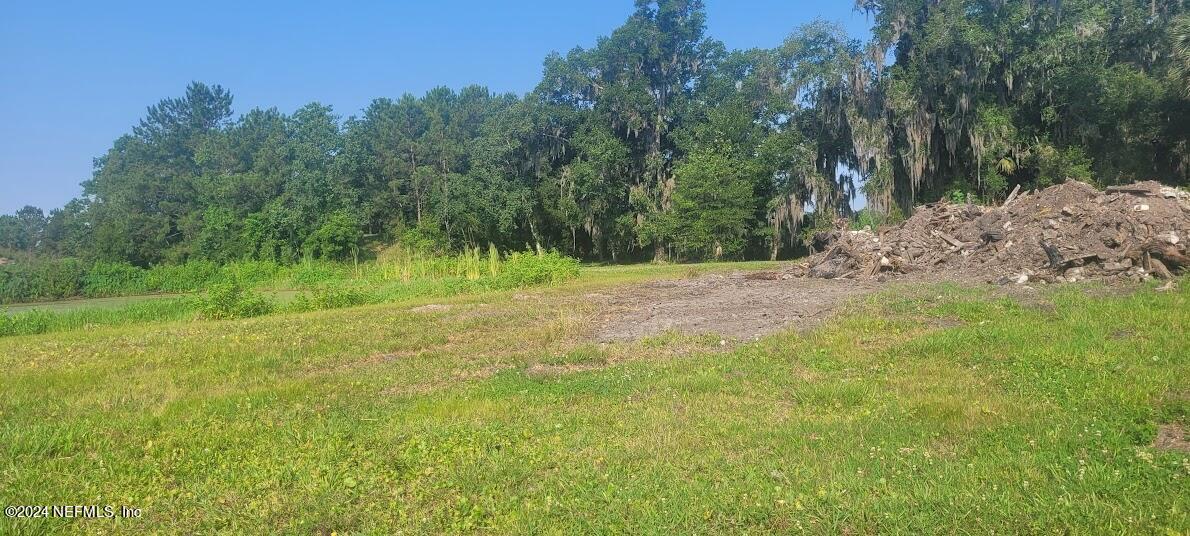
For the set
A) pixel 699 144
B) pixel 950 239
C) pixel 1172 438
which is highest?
pixel 699 144

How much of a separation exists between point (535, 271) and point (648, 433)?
1598 centimetres

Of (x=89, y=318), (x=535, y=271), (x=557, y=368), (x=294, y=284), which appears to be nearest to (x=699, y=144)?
(x=535, y=271)

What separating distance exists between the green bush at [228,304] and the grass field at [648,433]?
6.50 meters

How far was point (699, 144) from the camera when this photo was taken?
1459 inches

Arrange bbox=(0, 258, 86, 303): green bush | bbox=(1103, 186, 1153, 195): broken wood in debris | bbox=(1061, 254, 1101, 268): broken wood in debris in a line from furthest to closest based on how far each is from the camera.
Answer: bbox=(0, 258, 86, 303): green bush → bbox=(1103, 186, 1153, 195): broken wood in debris → bbox=(1061, 254, 1101, 268): broken wood in debris

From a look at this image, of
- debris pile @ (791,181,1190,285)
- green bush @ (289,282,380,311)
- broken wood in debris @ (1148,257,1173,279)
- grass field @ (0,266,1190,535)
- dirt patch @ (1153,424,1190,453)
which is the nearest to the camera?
grass field @ (0,266,1190,535)

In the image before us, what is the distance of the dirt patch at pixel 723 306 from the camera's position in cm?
1027

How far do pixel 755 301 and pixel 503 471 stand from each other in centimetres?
883

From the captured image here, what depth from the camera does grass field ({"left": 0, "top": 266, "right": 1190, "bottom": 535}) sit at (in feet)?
12.9

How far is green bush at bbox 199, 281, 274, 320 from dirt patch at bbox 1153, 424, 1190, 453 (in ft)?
53.3

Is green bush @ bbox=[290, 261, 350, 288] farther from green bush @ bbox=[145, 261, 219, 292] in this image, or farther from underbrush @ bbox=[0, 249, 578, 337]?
green bush @ bbox=[145, 261, 219, 292]

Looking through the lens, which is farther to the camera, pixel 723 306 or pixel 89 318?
pixel 89 318

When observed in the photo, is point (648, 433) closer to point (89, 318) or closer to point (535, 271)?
point (89, 318)

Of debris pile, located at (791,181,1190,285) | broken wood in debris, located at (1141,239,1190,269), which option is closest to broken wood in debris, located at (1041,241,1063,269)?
debris pile, located at (791,181,1190,285)
